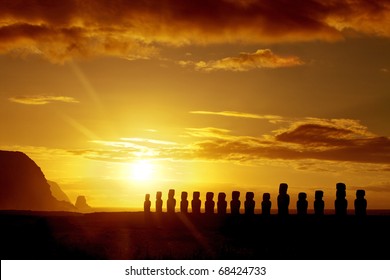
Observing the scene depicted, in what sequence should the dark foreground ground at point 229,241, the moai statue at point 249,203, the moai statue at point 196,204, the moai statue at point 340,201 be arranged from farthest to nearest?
the moai statue at point 196,204 → the moai statue at point 249,203 → the moai statue at point 340,201 → the dark foreground ground at point 229,241

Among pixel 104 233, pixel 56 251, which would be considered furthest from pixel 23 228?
pixel 56 251

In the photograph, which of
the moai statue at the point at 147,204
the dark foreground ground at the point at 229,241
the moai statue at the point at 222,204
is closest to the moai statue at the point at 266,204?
the dark foreground ground at the point at 229,241

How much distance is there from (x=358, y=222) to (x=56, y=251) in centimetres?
816

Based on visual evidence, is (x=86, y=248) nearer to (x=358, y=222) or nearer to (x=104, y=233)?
(x=104, y=233)

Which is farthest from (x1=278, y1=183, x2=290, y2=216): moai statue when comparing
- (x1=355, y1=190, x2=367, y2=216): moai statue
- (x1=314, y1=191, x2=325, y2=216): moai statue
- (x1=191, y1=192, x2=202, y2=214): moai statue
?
(x1=191, y1=192, x2=202, y2=214): moai statue

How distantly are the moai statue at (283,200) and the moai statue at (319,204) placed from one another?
869 mm

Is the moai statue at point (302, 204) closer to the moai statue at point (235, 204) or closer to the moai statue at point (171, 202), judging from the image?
the moai statue at point (235, 204)

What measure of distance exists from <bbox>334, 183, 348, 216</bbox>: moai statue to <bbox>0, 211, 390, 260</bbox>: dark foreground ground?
1.14ft

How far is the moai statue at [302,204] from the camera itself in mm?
18766

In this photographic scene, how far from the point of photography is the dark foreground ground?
15.0 metres

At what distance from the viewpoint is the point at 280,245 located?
16938mm

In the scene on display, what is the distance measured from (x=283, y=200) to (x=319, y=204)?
1104mm
